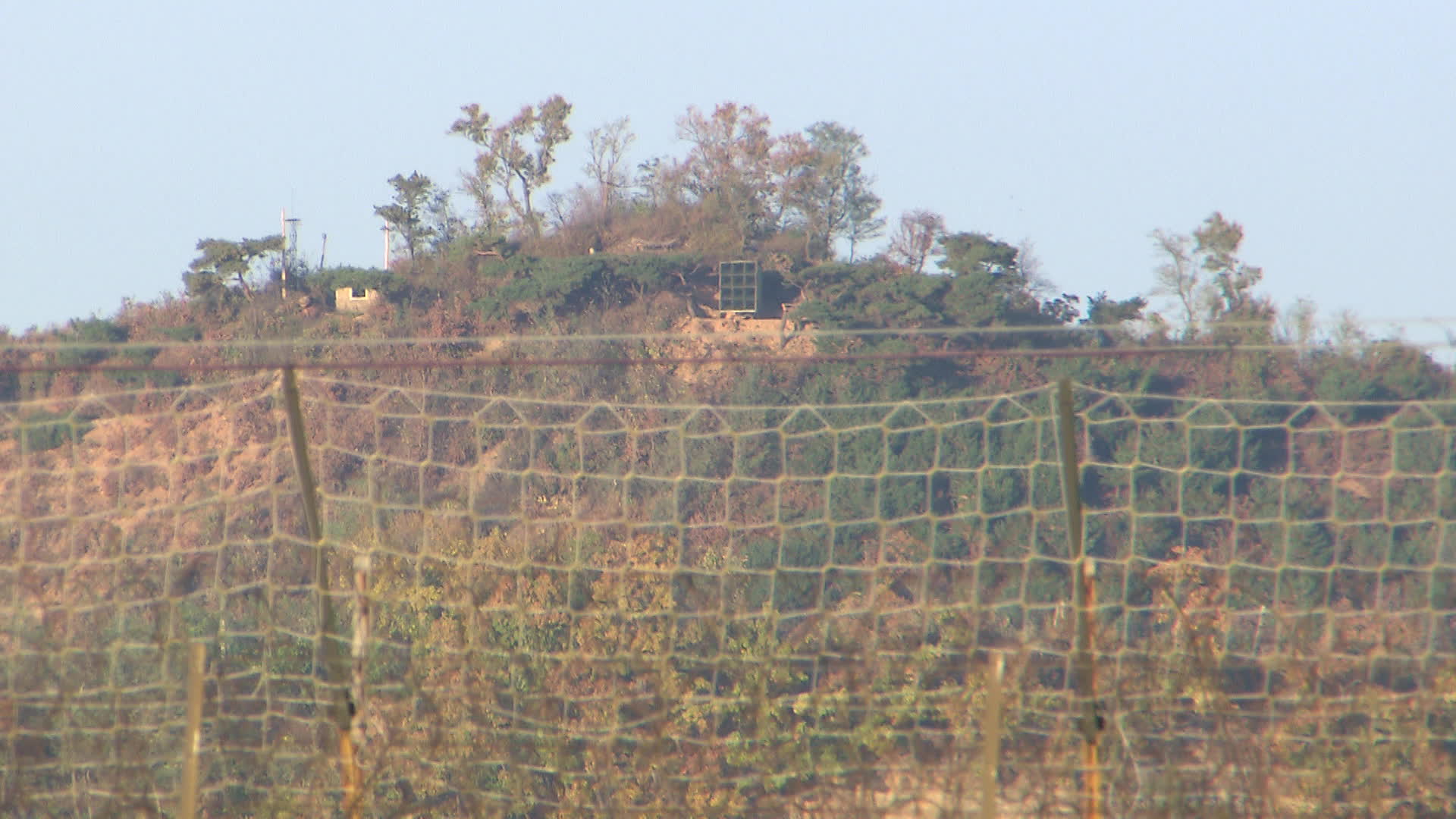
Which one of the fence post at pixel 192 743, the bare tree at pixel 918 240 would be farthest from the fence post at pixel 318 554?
the bare tree at pixel 918 240

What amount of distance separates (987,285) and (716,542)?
1613cm

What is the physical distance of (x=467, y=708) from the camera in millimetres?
2080

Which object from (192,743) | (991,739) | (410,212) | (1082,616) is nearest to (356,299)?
(410,212)

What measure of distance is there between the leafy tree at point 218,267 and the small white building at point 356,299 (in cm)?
220

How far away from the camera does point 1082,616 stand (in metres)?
1.94

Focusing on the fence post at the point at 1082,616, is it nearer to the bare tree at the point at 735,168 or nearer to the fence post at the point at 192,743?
the fence post at the point at 192,743

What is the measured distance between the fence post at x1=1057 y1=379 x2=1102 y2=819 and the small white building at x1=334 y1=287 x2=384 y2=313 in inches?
1484

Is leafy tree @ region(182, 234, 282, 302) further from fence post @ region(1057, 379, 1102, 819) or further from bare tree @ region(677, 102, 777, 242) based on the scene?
fence post @ region(1057, 379, 1102, 819)

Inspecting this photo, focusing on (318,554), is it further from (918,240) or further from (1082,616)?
(918,240)

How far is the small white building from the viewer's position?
1521 inches

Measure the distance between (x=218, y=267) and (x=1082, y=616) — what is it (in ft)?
126

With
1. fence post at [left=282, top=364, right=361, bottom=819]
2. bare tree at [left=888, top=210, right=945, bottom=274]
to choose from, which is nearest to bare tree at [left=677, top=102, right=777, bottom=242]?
bare tree at [left=888, top=210, right=945, bottom=274]

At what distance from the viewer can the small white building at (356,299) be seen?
127 ft

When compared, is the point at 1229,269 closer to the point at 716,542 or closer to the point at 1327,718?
the point at 716,542
